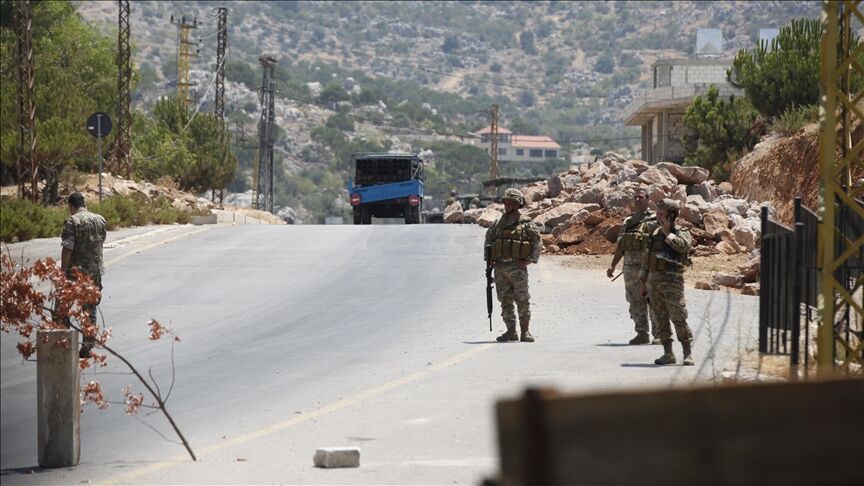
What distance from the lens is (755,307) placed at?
1991 centimetres

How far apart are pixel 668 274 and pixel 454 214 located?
119 ft

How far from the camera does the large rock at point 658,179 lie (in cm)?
3397

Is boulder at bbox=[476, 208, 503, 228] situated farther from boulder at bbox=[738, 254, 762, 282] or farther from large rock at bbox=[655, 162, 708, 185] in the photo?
boulder at bbox=[738, 254, 762, 282]

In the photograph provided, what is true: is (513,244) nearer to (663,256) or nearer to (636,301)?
(636,301)

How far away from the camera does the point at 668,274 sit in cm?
1378

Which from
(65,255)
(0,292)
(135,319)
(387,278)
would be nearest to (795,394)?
(0,292)

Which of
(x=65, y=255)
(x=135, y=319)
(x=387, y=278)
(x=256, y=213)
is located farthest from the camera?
(x=256, y=213)

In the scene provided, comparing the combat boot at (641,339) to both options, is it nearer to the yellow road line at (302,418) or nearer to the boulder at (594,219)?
the yellow road line at (302,418)

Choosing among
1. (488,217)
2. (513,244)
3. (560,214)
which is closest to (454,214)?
(488,217)

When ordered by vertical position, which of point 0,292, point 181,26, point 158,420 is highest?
point 181,26

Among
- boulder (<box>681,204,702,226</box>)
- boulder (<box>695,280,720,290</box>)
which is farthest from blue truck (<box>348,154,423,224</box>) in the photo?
boulder (<box>695,280,720,290</box>)

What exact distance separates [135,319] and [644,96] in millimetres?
54662

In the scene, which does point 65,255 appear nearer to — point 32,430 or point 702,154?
point 32,430

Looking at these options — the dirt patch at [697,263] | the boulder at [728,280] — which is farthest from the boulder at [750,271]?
the dirt patch at [697,263]
